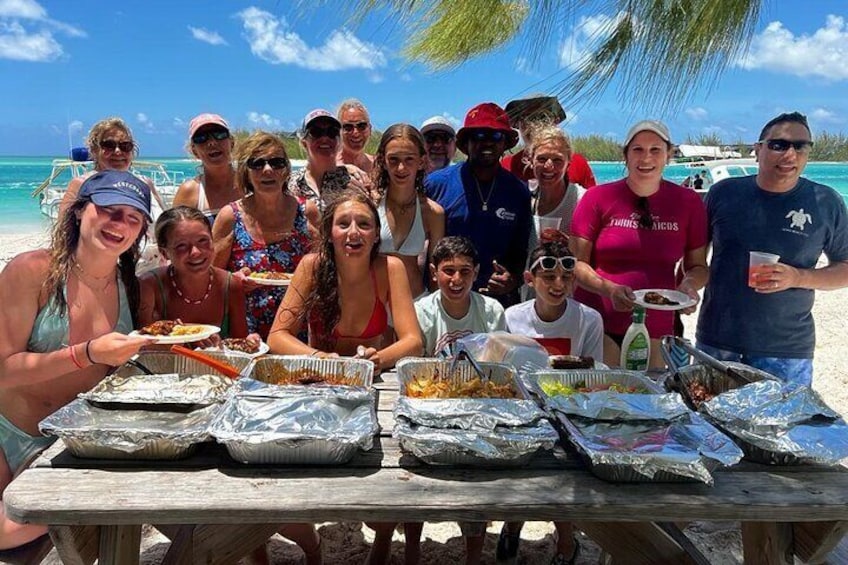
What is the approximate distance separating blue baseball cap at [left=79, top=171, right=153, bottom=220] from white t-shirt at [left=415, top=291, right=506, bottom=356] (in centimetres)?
128

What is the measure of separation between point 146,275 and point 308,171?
5.17ft

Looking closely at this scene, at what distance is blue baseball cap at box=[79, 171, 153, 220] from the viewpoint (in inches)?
87.2

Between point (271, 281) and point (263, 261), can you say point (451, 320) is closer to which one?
point (271, 281)

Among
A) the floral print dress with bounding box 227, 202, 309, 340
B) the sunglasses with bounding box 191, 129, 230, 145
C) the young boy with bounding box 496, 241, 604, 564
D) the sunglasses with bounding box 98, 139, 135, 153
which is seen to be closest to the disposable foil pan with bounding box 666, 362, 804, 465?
the young boy with bounding box 496, 241, 604, 564

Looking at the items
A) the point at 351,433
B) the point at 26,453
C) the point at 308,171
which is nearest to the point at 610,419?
the point at 351,433

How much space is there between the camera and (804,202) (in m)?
2.94

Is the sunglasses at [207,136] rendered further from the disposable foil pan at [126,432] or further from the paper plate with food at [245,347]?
the disposable foil pan at [126,432]

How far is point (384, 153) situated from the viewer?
136 inches

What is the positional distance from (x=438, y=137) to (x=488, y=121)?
2.81 ft

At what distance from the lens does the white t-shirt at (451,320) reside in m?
3.01

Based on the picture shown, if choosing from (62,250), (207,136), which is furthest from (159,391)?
(207,136)

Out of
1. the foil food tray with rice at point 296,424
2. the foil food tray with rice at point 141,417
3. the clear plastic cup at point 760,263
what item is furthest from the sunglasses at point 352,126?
the foil food tray with rice at point 296,424

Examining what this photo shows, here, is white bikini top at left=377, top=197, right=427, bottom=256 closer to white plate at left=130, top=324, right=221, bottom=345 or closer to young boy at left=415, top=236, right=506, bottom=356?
young boy at left=415, top=236, right=506, bottom=356

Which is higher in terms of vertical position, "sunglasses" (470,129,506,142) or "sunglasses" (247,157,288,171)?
"sunglasses" (470,129,506,142)
